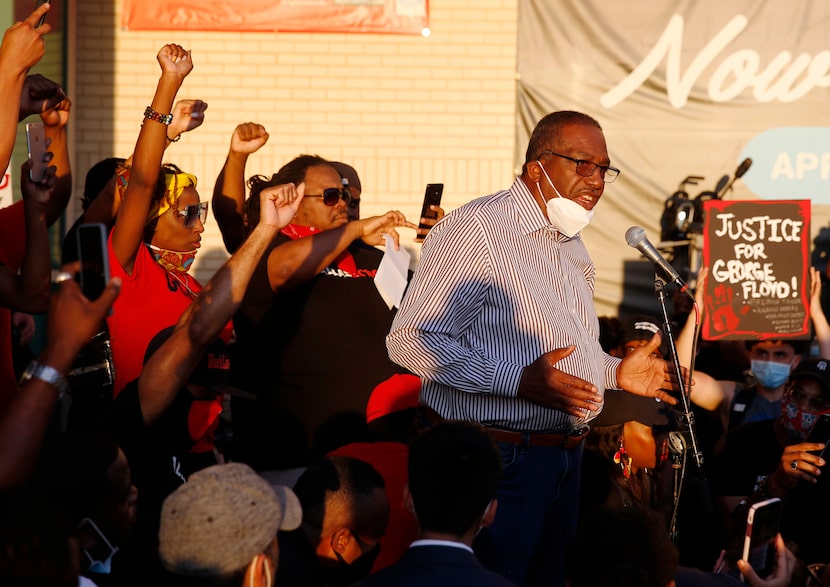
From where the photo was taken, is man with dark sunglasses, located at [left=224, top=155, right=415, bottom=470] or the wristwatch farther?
man with dark sunglasses, located at [left=224, top=155, right=415, bottom=470]

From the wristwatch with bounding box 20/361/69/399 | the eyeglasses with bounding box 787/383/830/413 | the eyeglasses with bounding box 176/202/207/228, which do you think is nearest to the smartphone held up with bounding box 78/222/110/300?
the wristwatch with bounding box 20/361/69/399

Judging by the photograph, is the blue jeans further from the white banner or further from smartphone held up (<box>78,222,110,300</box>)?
the white banner

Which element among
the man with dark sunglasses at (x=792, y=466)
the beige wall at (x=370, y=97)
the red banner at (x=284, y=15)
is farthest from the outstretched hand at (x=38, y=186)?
the red banner at (x=284, y=15)

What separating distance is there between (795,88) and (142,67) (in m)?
5.19

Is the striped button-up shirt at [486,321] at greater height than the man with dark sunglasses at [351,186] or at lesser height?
lesser

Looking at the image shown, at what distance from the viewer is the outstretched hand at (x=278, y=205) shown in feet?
12.7

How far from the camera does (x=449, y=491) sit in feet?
10.1

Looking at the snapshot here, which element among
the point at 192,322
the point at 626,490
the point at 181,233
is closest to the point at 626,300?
the point at 626,490

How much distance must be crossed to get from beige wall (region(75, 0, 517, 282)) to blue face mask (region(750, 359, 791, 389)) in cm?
263

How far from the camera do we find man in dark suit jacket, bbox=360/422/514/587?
118 inches

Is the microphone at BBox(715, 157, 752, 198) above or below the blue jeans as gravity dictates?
above

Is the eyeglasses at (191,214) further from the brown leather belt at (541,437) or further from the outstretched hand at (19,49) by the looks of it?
the brown leather belt at (541,437)

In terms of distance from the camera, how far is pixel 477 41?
8.84m

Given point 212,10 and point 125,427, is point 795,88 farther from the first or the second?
point 125,427
